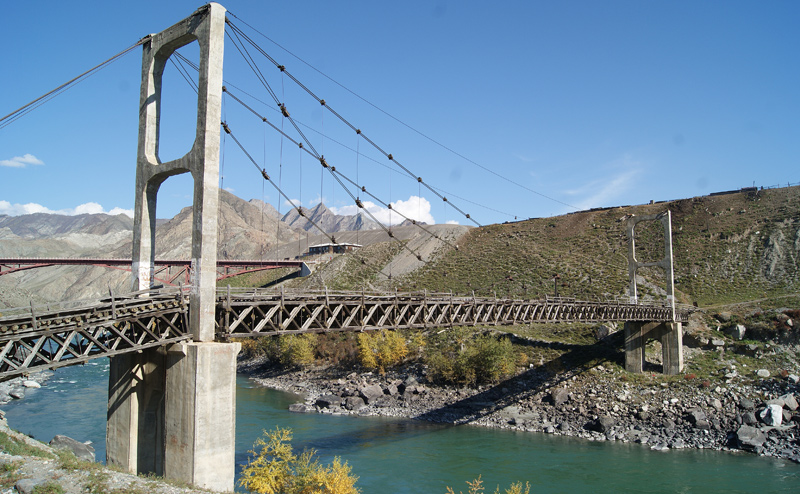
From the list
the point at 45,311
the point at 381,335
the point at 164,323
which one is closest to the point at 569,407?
the point at 381,335

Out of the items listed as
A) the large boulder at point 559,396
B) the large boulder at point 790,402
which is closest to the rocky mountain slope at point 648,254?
the large boulder at point 559,396

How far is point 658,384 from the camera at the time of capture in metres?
32.9

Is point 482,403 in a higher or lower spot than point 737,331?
lower

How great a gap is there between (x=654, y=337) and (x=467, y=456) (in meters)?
18.8

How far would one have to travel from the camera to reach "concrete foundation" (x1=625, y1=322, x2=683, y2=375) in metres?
34.8

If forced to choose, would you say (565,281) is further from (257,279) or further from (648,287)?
(257,279)

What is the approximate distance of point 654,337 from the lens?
35969 mm

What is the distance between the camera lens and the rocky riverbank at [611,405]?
88.2 ft

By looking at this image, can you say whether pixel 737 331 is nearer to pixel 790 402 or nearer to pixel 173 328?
pixel 790 402

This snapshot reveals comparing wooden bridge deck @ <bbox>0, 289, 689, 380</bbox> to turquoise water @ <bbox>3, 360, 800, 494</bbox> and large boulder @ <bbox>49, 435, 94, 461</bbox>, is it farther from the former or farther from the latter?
large boulder @ <bbox>49, 435, 94, 461</bbox>

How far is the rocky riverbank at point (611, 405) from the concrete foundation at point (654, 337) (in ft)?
4.01

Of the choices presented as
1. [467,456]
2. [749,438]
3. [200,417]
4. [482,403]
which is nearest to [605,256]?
[482,403]

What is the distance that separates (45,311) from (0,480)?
391cm

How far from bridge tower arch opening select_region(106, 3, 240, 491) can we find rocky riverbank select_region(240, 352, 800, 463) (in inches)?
792
